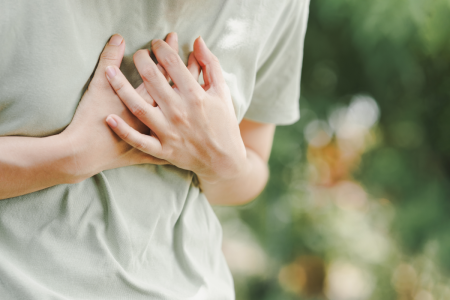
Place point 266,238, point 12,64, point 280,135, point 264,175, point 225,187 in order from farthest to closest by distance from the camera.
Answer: point 266,238
point 280,135
point 264,175
point 225,187
point 12,64

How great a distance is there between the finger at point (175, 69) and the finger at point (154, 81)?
0.01 m

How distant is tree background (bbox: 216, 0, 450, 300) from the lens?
174 cm

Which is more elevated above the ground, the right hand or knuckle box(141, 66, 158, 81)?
knuckle box(141, 66, 158, 81)

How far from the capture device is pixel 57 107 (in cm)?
43

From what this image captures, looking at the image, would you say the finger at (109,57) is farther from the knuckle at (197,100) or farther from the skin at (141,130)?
the knuckle at (197,100)

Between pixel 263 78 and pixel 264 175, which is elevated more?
pixel 263 78

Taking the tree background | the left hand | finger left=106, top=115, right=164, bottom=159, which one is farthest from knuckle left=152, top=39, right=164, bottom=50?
the tree background

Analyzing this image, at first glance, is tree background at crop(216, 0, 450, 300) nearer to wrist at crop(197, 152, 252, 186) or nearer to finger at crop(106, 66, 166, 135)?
wrist at crop(197, 152, 252, 186)

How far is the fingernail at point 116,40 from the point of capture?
48cm

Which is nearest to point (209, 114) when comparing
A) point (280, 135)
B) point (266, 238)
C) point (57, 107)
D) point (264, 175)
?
point (57, 107)

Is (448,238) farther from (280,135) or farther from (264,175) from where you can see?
(264,175)

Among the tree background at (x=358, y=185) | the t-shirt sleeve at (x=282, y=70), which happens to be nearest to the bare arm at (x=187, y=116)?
the t-shirt sleeve at (x=282, y=70)

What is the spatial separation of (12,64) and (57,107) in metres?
0.07

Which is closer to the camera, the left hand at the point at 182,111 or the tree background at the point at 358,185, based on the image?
the left hand at the point at 182,111
